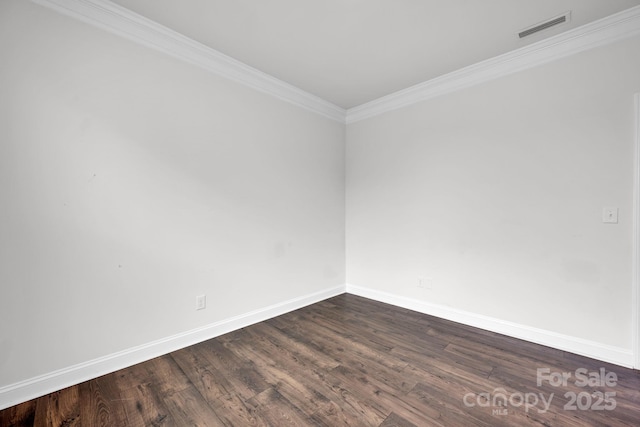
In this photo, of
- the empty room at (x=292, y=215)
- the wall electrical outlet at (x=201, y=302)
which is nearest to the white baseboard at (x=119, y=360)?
the empty room at (x=292, y=215)

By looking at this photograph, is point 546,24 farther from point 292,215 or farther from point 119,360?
point 119,360

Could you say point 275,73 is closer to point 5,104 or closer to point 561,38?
point 5,104

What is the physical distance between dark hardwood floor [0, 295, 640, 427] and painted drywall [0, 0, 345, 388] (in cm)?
36

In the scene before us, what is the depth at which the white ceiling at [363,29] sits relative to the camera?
1939mm

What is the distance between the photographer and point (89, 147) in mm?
1921

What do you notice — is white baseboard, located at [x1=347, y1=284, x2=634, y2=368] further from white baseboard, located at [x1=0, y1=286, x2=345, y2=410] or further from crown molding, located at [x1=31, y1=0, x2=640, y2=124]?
crown molding, located at [x1=31, y1=0, x2=640, y2=124]

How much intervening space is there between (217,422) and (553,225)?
3.01 metres

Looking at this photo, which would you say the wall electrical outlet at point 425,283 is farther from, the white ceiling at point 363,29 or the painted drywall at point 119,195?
the white ceiling at point 363,29

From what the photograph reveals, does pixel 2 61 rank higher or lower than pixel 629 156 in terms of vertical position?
higher

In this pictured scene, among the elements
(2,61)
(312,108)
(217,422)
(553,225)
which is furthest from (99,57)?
(553,225)

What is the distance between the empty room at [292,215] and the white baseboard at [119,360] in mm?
15

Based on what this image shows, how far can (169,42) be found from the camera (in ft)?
7.43

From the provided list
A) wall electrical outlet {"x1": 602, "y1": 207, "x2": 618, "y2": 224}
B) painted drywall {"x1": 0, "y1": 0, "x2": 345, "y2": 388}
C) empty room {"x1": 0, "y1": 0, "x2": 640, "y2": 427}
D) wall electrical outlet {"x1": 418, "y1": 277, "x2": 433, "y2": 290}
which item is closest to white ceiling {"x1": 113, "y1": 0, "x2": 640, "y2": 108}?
empty room {"x1": 0, "y1": 0, "x2": 640, "y2": 427}

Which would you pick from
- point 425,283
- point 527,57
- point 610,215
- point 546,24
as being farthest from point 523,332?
point 546,24
